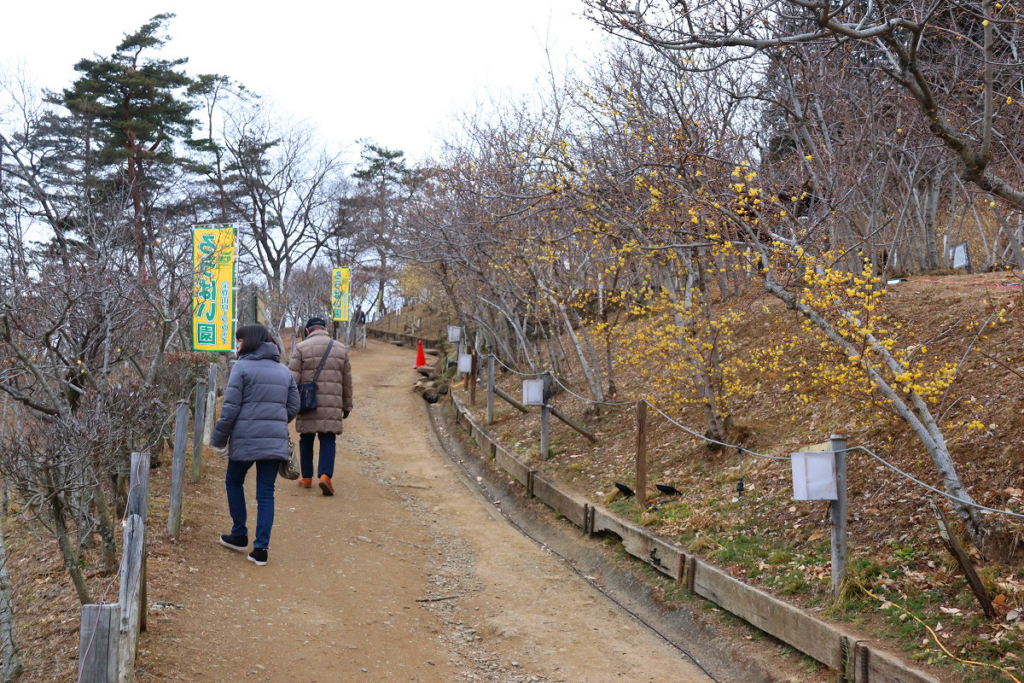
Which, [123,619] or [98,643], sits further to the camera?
[123,619]

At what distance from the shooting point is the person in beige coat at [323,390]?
9148 mm

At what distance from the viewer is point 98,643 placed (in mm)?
3791

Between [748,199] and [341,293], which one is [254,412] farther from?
[341,293]

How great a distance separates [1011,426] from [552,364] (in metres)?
9.06

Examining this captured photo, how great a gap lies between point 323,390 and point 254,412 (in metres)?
2.42

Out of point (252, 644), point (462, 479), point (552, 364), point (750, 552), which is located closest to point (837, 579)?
point (750, 552)

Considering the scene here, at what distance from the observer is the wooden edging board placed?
15.3ft

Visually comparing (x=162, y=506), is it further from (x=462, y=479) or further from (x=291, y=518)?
(x=462, y=479)

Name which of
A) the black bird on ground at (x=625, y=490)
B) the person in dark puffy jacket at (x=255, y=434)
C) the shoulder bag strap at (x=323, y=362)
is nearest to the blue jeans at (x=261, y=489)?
the person in dark puffy jacket at (x=255, y=434)

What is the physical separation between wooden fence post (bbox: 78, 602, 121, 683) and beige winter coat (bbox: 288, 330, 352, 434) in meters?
5.26

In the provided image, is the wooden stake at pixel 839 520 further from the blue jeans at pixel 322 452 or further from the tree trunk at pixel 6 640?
the blue jeans at pixel 322 452

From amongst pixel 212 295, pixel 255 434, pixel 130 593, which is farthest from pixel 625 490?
pixel 212 295

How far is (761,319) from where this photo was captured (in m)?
13.7

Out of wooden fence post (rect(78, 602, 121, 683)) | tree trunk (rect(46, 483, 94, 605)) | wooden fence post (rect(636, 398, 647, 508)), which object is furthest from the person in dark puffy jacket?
wooden fence post (rect(636, 398, 647, 508))
